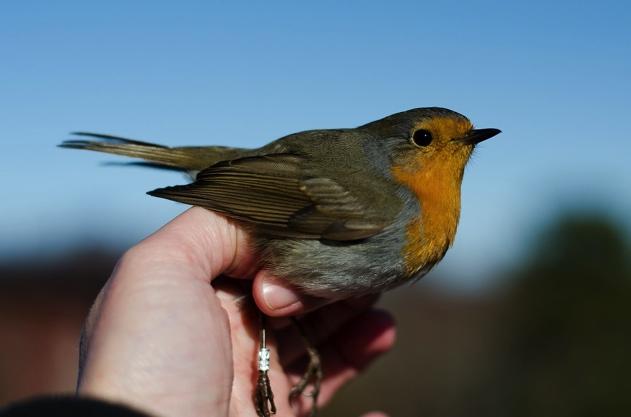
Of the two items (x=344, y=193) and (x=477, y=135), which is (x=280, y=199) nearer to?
(x=344, y=193)

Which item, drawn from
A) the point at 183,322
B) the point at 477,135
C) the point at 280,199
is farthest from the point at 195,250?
the point at 477,135

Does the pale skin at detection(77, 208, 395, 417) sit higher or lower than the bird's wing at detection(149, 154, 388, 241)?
lower

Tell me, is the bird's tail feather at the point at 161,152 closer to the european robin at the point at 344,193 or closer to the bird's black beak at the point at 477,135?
the european robin at the point at 344,193

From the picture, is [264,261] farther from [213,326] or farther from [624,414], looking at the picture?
[624,414]

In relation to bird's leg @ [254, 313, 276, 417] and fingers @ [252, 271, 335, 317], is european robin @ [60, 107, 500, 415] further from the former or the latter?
bird's leg @ [254, 313, 276, 417]

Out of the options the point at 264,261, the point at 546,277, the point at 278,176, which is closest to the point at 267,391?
the point at 264,261

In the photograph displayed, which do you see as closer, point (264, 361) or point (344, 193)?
point (264, 361)

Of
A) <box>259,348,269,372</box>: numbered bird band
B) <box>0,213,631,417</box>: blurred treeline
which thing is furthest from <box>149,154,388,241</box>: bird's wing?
<box>0,213,631,417</box>: blurred treeline
